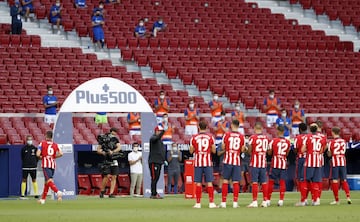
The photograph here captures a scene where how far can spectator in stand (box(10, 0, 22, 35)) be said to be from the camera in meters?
38.5

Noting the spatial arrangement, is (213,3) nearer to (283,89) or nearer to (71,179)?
(283,89)

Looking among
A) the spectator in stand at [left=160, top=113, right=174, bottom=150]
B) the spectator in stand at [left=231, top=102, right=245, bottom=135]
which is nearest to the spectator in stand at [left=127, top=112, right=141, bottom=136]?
the spectator in stand at [left=160, top=113, right=174, bottom=150]

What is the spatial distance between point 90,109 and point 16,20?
11.6 metres

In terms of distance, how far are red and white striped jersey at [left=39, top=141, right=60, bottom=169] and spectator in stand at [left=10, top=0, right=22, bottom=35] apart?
13.2 metres

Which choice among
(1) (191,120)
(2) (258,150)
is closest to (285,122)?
(1) (191,120)

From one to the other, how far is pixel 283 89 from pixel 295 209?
1900 centimetres

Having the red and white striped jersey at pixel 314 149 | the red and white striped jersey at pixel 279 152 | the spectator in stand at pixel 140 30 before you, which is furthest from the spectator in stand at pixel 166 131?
the red and white striped jersey at pixel 314 149

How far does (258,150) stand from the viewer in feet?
76.1

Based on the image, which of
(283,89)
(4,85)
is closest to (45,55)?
(4,85)

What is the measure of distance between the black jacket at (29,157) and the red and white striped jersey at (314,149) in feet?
30.7

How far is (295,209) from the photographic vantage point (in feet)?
72.3

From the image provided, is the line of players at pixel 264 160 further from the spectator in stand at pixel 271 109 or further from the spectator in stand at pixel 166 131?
the spectator in stand at pixel 271 109

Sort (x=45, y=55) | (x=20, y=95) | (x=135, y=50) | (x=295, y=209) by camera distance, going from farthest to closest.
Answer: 1. (x=135, y=50)
2. (x=45, y=55)
3. (x=20, y=95)
4. (x=295, y=209)

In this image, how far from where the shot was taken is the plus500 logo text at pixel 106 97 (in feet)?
93.9
